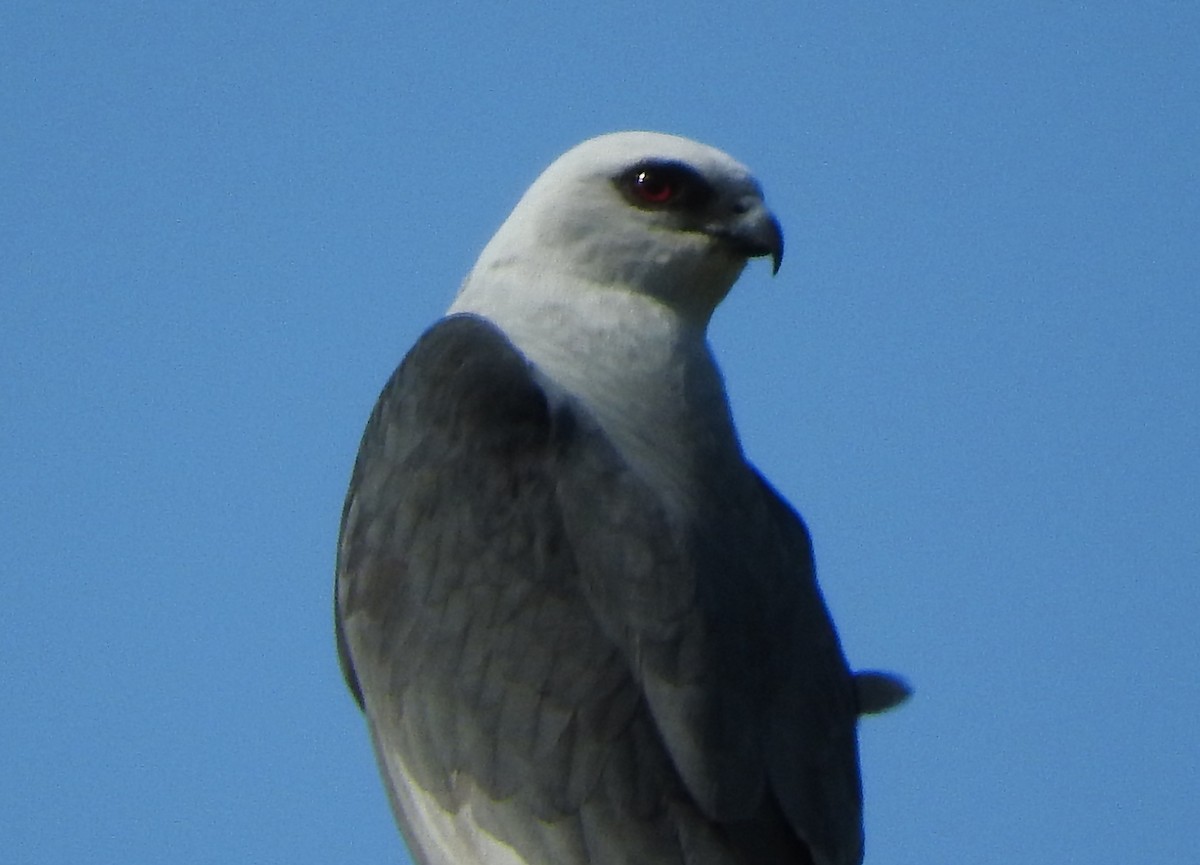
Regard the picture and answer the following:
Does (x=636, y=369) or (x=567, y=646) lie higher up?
(x=636, y=369)

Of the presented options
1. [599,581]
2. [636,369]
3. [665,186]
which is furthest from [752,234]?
[599,581]

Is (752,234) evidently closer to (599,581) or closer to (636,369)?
(636,369)

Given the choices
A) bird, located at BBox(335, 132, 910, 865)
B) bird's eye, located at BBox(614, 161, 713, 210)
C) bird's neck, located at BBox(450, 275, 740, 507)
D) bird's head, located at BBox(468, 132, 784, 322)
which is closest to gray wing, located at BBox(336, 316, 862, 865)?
bird, located at BBox(335, 132, 910, 865)

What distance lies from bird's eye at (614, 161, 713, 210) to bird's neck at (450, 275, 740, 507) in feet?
1.03

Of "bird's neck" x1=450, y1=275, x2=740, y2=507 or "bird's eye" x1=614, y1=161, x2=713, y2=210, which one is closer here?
"bird's neck" x1=450, y1=275, x2=740, y2=507

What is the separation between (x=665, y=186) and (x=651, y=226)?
14cm

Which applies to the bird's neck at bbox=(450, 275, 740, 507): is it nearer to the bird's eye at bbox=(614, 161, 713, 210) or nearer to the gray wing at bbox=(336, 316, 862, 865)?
the gray wing at bbox=(336, 316, 862, 865)

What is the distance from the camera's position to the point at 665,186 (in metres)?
6.22

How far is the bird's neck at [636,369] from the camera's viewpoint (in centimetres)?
562

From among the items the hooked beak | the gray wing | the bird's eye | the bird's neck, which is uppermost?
the bird's eye

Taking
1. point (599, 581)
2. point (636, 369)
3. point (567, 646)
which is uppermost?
point (636, 369)

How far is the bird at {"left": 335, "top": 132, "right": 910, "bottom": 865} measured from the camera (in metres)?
5.10

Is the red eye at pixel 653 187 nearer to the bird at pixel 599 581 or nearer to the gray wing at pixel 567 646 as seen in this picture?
the bird at pixel 599 581

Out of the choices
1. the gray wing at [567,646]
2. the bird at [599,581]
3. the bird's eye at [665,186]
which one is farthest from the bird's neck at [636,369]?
the bird's eye at [665,186]
